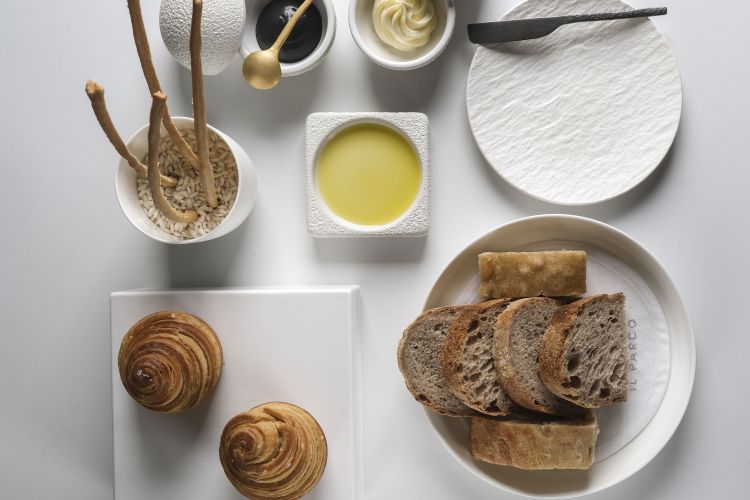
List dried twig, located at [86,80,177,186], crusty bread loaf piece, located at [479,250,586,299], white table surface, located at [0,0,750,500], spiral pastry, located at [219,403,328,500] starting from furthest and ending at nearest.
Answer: white table surface, located at [0,0,750,500], crusty bread loaf piece, located at [479,250,586,299], spiral pastry, located at [219,403,328,500], dried twig, located at [86,80,177,186]

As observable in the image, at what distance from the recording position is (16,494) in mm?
1310

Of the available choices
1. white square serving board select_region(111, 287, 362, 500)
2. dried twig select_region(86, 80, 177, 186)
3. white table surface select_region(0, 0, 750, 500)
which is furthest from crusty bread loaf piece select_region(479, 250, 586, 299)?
dried twig select_region(86, 80, 177, 186)

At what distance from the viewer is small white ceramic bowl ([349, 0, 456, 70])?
1.12 meters

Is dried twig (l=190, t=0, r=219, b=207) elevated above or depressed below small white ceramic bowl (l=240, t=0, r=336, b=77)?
below

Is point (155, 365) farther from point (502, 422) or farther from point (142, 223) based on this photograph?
point (502, 422)

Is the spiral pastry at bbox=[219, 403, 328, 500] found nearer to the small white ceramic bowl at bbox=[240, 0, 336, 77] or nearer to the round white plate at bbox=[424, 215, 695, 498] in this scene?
the round white plate at bbox=[424, 215, 695, 498]

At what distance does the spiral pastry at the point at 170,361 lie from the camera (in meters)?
1.02

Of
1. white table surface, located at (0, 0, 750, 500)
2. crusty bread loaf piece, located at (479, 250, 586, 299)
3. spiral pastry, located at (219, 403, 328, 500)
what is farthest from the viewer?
white table surface, located at (0, 0, 750, 500)

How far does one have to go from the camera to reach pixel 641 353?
3.79ft

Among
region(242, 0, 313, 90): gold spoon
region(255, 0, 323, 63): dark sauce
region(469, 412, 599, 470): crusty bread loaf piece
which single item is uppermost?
region(255, 0, 323, 63): dark sauce

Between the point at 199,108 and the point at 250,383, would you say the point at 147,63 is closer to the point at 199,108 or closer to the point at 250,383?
the point at 199,108

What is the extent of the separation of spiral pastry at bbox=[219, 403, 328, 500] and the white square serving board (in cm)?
5

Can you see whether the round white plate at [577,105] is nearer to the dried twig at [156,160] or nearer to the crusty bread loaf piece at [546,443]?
the crusty bread loaf piece at [546,443]

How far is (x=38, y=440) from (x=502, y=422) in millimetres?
870
